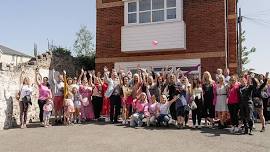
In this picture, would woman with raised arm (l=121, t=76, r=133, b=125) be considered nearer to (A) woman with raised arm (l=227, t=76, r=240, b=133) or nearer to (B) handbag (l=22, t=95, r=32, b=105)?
(B) handbag (l=22, t=95, r=32, b=105)

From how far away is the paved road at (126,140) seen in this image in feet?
29.9

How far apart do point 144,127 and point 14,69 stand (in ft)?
18.2

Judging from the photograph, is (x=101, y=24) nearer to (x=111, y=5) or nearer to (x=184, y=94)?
(x=111, y=5)

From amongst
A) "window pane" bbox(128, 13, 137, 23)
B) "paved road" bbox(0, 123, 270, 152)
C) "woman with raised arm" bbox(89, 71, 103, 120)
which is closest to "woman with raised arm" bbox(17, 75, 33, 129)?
"paved road" bbox(0, 123, 270, 152)

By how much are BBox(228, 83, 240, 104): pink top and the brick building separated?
660 centimetres

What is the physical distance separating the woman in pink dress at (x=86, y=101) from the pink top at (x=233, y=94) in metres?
5.35

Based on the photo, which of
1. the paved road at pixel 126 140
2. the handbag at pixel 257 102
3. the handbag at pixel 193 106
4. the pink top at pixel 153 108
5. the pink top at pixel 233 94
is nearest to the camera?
the paved road at pixel 126 140

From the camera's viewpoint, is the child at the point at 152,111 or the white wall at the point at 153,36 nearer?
the child at the point at 152,111

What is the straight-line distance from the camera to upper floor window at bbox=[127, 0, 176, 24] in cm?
1898

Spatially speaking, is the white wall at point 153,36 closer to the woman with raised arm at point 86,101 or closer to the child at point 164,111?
the woman with raised arm at point 86,101

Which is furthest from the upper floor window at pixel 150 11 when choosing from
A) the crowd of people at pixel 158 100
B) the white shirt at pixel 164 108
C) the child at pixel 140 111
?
the white shirt at pixel 164 108

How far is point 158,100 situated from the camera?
13.0m

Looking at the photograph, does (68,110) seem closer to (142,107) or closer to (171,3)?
(142,107)

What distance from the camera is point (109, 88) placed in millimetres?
13633
